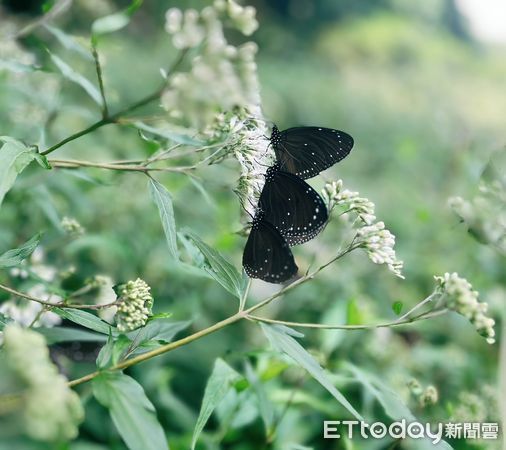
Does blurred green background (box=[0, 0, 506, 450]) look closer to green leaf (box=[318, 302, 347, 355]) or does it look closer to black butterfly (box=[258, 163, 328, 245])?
green leaf (box=[318, 302, 347, 355])

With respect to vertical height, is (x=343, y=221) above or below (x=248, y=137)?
below

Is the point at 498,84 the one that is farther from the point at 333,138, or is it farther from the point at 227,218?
the point at 333,138

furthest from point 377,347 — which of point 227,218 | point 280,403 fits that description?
point 227,218

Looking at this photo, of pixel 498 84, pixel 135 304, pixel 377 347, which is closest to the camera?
pixel 135 304

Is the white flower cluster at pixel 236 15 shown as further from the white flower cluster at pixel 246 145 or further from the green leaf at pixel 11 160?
the green leaf at pixel 11 160

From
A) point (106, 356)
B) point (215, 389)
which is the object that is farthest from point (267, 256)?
point (106, 356)

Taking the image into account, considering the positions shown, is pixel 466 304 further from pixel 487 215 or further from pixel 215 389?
pixel 215 389

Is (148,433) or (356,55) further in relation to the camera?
(356,55)
